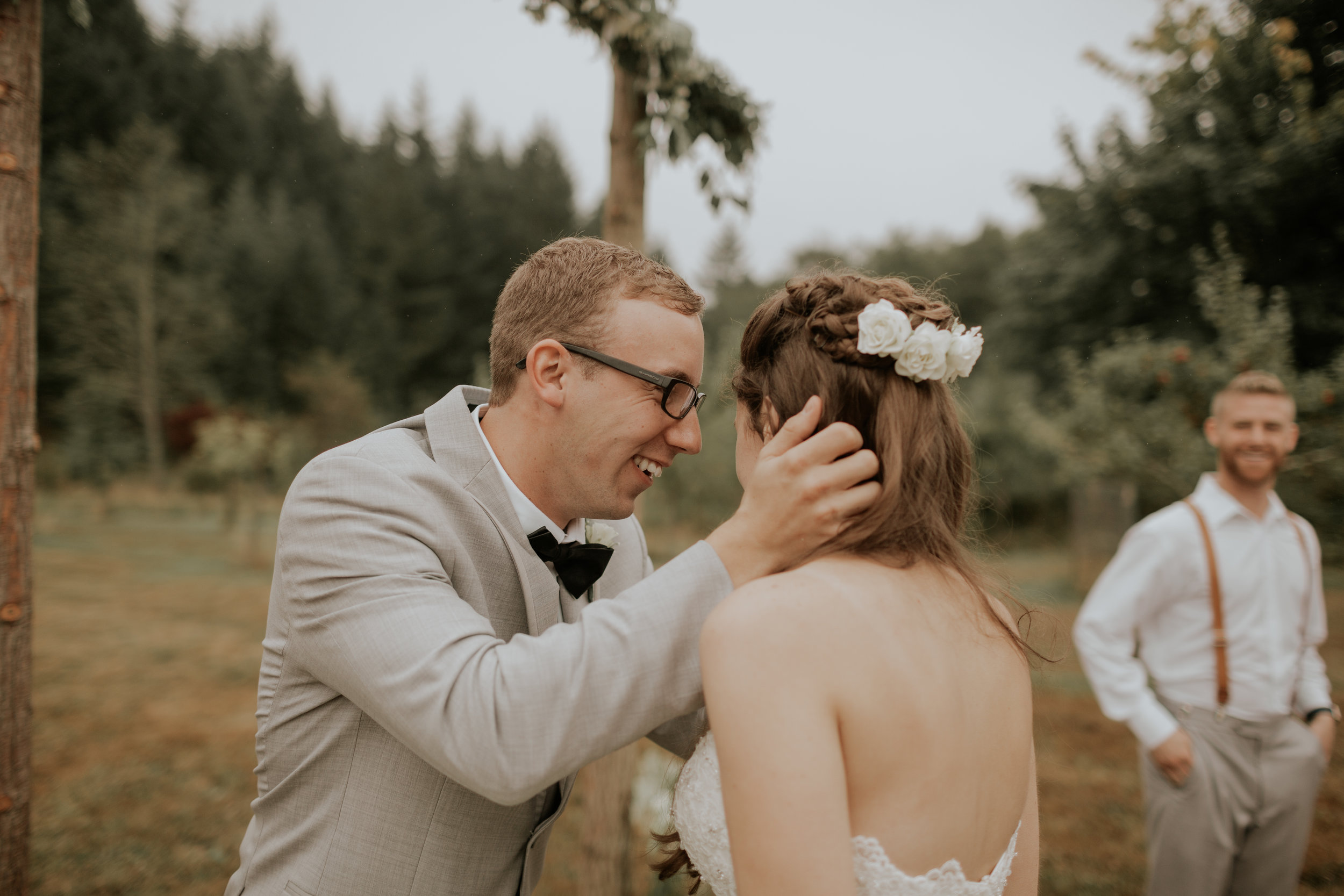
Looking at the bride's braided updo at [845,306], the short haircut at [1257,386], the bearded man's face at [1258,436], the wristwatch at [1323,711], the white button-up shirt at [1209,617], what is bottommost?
the wristwatch at [1323,711]

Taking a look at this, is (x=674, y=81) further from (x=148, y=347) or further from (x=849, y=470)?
(x=148, y=347)

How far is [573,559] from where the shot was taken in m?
2.17

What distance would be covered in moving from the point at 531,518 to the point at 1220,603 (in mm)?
3361

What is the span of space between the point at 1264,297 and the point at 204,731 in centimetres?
1716

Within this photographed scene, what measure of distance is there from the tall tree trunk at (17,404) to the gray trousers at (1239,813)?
4553 mm

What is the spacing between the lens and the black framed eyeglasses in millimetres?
2109

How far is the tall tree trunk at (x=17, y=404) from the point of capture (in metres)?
2.61

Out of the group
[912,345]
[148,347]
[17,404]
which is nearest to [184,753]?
[17,404]

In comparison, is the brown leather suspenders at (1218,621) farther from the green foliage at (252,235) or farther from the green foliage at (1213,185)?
the green foliage at (252,235)

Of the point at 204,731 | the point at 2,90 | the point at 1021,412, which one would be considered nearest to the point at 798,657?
the point at 2,90

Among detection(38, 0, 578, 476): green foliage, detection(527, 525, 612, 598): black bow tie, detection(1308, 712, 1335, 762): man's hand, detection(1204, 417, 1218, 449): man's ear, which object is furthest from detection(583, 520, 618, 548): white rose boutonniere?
detection(38, 0, 578, 476): green foliage

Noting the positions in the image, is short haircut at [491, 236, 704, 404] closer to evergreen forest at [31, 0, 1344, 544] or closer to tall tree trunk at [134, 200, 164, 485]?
evergreen forest at [31, 0, 1344, 544]

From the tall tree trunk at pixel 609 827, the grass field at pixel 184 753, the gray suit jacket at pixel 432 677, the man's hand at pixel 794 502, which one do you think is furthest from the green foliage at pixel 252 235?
the man's hand at pixel 794 502

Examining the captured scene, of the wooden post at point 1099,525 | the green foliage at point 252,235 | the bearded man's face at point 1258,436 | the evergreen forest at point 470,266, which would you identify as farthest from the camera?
the green foliage at point 252,235
